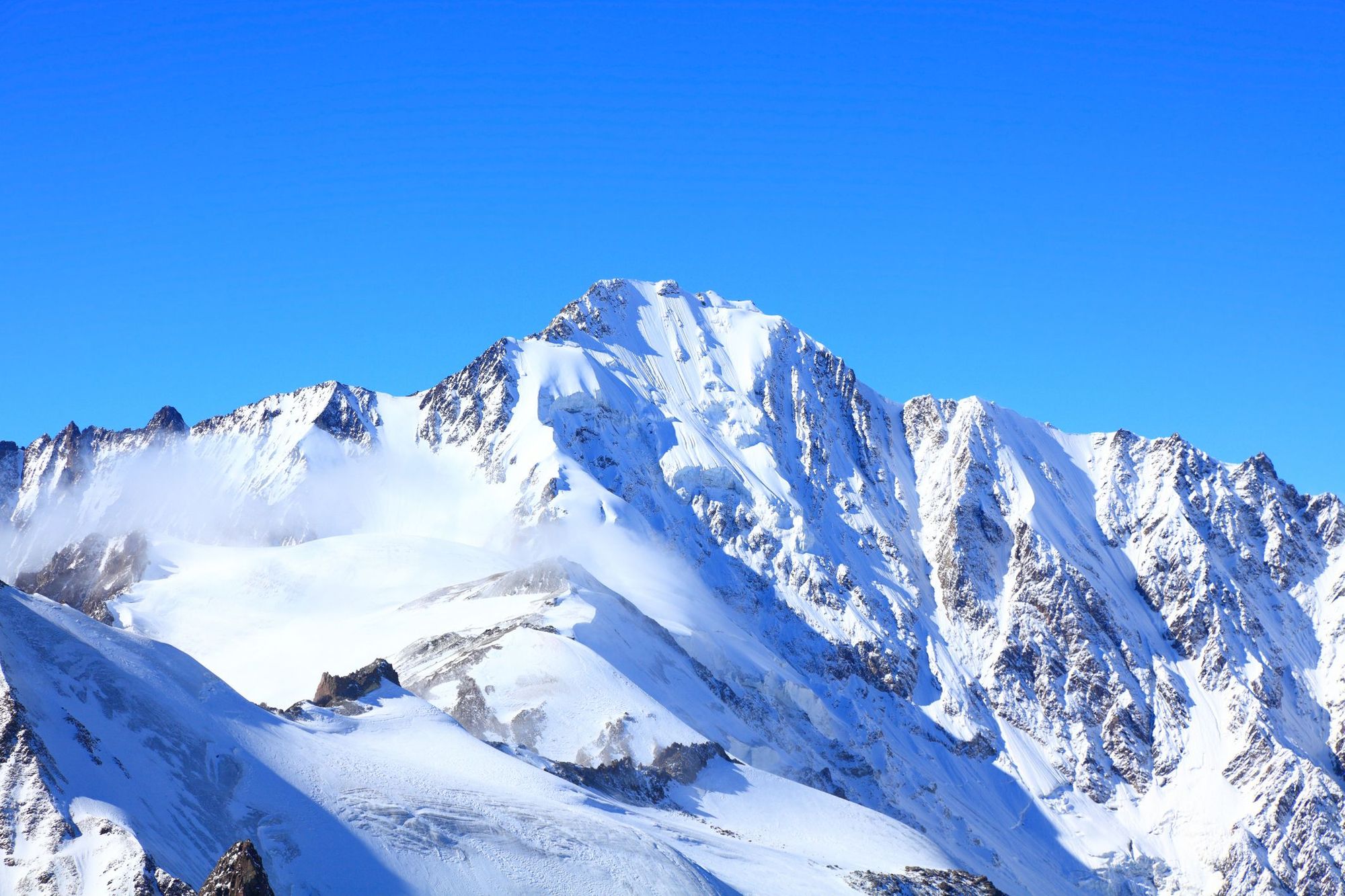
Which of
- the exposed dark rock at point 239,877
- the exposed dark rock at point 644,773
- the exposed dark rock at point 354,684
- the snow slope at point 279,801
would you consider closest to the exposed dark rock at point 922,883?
the snow slope at point 279,801

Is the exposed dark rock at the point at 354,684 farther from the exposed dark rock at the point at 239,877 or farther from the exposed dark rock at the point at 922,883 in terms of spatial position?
the exposed dark rock at the point at 239,877

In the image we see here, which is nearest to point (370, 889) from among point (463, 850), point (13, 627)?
point (463, 850)

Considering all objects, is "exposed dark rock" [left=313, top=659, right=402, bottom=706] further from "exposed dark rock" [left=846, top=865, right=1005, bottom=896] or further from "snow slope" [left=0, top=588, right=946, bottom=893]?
"exposed dark rock" [left=846, top=865, right=1005, bottom=896]

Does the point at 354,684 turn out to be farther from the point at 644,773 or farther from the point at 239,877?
the point at 239,877

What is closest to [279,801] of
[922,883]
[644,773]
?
[644,773]

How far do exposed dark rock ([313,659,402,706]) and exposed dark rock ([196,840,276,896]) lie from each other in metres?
52.2

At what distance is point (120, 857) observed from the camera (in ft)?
229

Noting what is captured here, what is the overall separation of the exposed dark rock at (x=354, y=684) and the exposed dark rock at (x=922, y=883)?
139 feet

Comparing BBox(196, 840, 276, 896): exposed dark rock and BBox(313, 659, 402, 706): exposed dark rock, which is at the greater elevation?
BBox(313, 659, 402, 706): exposed dark rock

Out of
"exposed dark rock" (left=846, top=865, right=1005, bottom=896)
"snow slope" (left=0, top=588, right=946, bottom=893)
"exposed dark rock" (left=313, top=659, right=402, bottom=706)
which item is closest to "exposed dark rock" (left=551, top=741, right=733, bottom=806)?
"snow slope" (left=0, top=588, right=946, bottom=893)

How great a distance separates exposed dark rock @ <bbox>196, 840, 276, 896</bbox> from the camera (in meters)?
65.8

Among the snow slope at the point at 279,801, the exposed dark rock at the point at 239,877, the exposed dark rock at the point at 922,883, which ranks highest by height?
the exposed dark rock at the point at 922,883

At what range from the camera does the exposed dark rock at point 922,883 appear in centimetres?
10956

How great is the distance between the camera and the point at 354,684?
121 m
